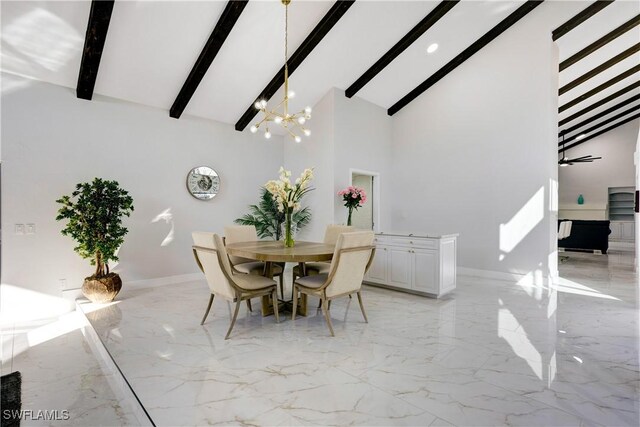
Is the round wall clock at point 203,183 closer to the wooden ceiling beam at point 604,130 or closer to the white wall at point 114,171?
the white wall at point 114,171

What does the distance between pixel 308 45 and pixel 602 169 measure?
11.1m

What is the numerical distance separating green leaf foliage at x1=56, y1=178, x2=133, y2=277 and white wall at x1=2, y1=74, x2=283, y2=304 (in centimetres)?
37

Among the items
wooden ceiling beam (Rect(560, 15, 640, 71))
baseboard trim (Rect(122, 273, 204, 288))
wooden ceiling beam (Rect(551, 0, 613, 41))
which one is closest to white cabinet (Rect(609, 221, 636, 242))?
wooden ceiling beam (Rect(560, 15, 640, 71))

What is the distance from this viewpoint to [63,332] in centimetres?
334

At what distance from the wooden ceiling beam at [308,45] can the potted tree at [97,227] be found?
8.68 ft

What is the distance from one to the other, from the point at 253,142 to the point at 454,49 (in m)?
4.05

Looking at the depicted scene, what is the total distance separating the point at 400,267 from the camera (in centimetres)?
452

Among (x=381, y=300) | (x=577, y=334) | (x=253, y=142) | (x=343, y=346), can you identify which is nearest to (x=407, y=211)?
(x=381, y=300)

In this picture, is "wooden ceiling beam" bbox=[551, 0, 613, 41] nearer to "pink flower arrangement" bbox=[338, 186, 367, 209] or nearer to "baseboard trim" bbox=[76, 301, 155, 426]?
"pink flower arrangement" bbox=[338, 186, 367, 209]

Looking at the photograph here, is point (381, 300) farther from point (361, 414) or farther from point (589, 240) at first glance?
point (589, 240)

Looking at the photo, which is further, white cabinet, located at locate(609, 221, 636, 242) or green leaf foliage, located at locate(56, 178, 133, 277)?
white cabinet, located at locate(609, 221, 636, 242)

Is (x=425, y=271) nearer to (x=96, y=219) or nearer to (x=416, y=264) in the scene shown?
(x=416, y=264)

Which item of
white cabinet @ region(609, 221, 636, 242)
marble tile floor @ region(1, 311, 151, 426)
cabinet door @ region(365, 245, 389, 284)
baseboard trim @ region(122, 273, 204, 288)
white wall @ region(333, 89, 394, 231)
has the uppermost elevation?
white wall @ region(333, 89, 394, 231)

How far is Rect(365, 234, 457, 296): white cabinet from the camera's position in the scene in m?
4.15
